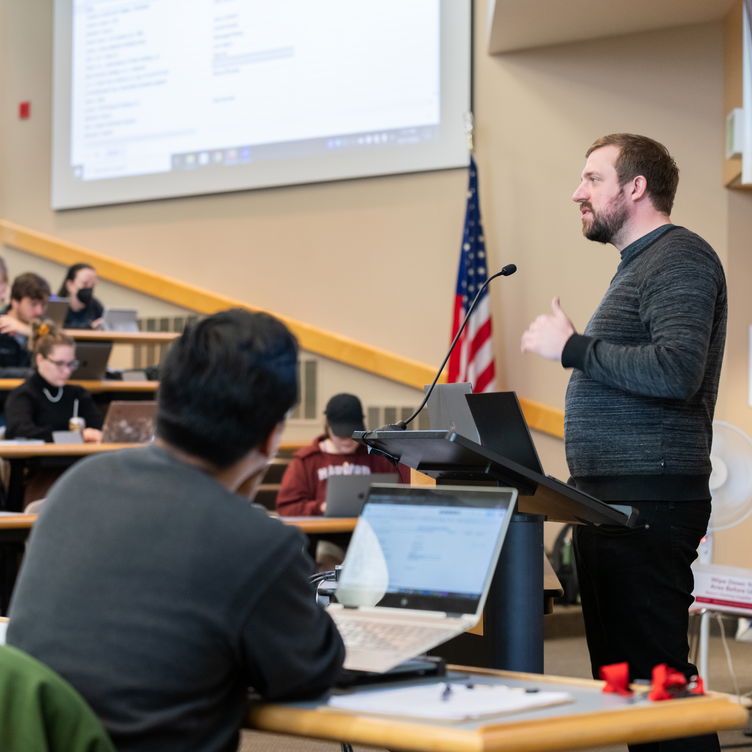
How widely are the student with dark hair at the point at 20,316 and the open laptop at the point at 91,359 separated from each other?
1.30 feet

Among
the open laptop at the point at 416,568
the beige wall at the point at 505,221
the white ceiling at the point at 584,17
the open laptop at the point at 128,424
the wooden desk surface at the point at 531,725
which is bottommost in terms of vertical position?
the wooden desk surface at the point at 531,725

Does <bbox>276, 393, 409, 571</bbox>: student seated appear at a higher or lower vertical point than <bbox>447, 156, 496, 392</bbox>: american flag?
lower

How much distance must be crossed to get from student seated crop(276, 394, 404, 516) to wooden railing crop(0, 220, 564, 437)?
145 cm

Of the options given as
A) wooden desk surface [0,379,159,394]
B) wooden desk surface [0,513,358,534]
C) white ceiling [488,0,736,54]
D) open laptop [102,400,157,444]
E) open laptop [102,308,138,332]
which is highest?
white ceiling [488,0,736,54]

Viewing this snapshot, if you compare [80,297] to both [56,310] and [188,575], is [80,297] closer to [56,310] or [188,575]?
[56,310]

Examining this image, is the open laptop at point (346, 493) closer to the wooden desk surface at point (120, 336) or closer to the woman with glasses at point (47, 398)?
the woman with glasses at point (47, 398)

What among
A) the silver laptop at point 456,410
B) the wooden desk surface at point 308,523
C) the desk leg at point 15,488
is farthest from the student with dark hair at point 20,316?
the silver laptop at point 456,410

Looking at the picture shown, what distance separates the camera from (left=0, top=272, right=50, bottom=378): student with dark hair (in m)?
7.12

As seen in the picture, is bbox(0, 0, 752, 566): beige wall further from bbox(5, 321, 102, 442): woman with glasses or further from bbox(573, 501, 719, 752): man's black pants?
bbox(573, 501, 719, 752): man's black pants

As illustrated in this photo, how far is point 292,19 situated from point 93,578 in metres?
6.75

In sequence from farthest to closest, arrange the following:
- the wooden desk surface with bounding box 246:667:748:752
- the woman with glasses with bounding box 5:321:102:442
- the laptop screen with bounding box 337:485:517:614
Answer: the woman with glasses with bounding box 5:321:102:442 → the laptop screen with bounding box 337:485:517:614 → the wooden desk surface with bounding box 246:667:748:752

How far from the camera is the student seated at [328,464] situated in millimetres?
5270

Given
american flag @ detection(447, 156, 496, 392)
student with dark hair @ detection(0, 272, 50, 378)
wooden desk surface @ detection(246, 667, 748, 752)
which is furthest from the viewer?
student with dark hair @ detection(0, 272, 50, 378)

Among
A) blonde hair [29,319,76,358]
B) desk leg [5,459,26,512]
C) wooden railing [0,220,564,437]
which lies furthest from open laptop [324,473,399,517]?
blonde hair [29,319,76,358]
